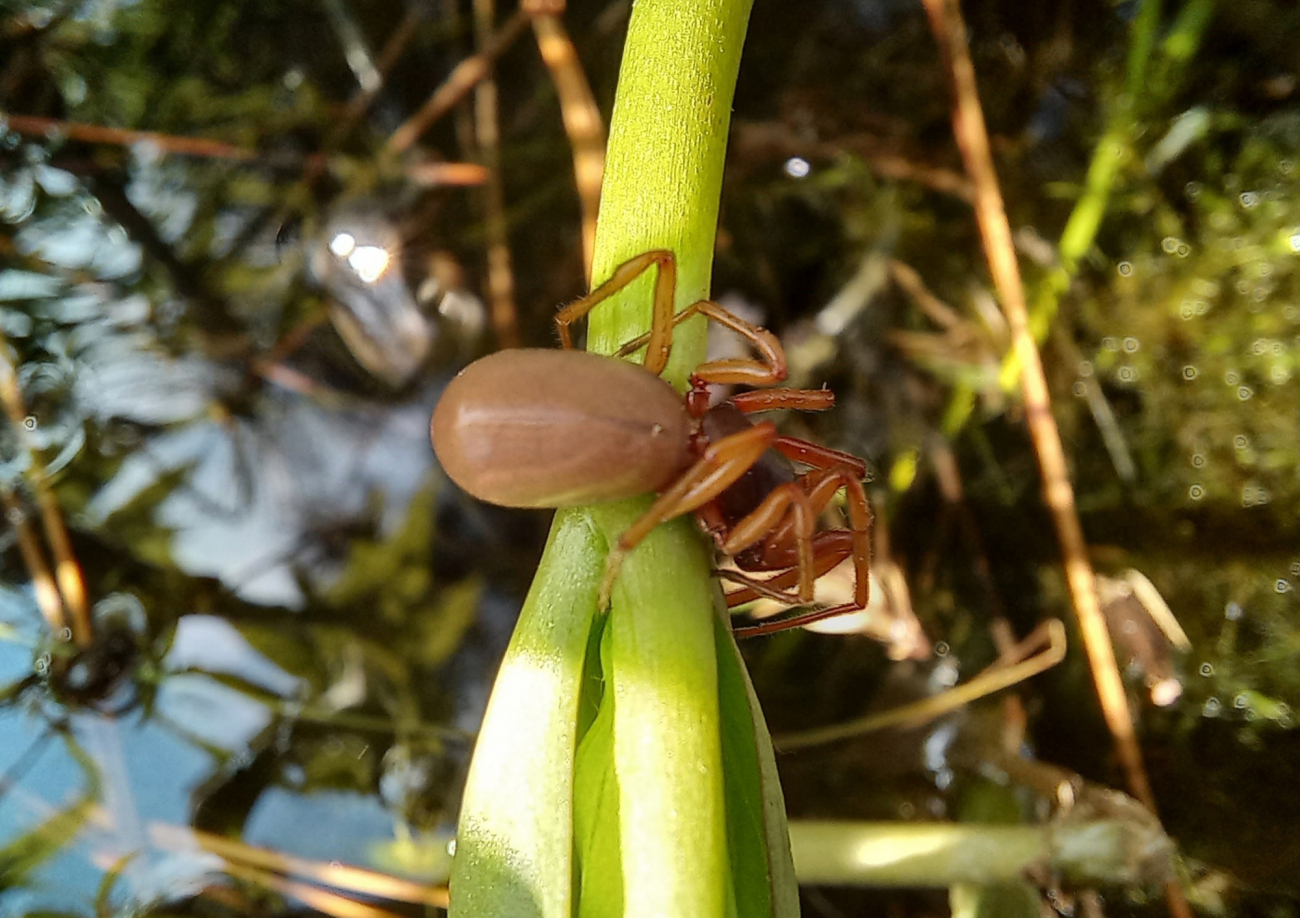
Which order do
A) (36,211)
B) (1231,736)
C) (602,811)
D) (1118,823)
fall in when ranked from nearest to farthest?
(602,811) < (1118,823) < (1231,736) < (36,211)

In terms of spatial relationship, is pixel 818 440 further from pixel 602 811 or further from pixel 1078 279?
pixel 602 811

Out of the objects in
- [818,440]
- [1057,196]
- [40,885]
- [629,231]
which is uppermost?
[1057,196]

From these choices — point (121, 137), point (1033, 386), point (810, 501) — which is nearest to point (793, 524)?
point (810, 501)

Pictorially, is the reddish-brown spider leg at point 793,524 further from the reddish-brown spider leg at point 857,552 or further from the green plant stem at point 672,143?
the green plant stem at point 672,143

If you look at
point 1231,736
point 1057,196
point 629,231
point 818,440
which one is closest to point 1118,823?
point 1231,736

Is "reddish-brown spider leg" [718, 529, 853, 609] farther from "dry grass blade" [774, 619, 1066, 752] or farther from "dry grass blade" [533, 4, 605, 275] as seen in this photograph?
"dry grass blade" [533, 4, 605, 275]

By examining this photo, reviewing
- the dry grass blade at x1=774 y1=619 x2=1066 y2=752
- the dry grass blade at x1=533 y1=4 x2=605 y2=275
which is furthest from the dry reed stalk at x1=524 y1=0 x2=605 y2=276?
the dry grass blade at x1=774 y1=619 x2=1066 y2=752

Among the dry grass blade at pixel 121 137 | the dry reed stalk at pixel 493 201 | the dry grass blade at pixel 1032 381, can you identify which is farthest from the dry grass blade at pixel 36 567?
the dry grass blade at pixel 1032 381
